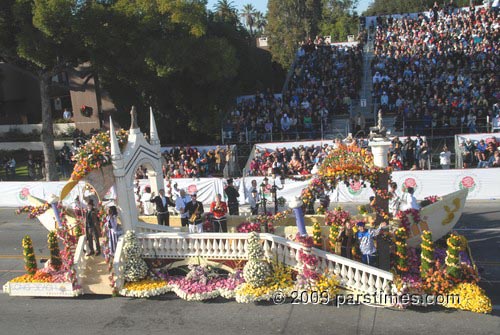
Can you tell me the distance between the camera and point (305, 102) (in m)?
33.7

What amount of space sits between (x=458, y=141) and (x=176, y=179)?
43.4 ft

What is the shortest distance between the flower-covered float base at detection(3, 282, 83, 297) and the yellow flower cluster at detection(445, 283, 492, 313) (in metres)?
9.21

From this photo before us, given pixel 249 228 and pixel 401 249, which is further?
pixel 249 228

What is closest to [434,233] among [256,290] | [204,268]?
[256,290]

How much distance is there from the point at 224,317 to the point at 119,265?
335 cm

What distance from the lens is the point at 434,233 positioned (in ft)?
51.3

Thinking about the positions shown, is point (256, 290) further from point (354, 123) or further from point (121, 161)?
point (354, 123)

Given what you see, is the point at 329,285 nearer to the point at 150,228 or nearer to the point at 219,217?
the point at 219,217

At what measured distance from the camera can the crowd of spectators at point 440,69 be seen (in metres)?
29.6

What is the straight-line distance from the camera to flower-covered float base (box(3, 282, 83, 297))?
14.5m

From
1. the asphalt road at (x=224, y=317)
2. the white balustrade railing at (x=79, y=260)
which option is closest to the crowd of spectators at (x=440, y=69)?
the asphalt road at (x=224, y=317)

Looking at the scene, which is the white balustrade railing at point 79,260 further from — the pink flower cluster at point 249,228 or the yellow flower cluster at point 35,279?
the pink flower cluster at point 249,228

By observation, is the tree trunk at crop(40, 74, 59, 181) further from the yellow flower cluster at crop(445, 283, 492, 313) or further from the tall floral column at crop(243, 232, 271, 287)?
the yellow flower cluster at crop(445, 283, 492, 313)

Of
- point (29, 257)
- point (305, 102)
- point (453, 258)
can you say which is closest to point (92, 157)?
point (29, 257)
